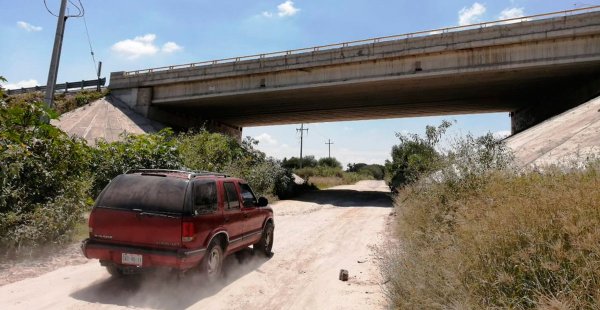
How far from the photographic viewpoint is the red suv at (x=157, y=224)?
5.15 metres

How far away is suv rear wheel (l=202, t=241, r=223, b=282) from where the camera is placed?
561cm

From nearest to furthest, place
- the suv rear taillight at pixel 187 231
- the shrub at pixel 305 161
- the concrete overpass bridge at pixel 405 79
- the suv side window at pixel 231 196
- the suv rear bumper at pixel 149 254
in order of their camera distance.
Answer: the suv rear bumper at pixel 149 254 < the suv rear taillight at pixel 187 231 < the suv side window at pixel 231 196 < the concrete overpass bridge at pixel 405 79 < the shrub at pixel 305 161

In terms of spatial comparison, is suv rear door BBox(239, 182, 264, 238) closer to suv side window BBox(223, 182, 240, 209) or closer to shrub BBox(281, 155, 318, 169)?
suv side window BBox(223, 182, 240, 209)

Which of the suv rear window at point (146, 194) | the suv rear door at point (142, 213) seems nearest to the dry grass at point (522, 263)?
the suv rear door at point (142, 213)

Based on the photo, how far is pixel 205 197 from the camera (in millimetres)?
5844

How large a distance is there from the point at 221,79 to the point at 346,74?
9.61 m

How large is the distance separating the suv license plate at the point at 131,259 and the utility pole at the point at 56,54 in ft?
28.6

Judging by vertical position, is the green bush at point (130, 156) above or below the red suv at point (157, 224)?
above

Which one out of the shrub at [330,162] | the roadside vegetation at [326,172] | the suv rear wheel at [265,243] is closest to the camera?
the suv rear wheel at [265,243]

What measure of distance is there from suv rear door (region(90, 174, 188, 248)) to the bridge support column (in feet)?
71.5

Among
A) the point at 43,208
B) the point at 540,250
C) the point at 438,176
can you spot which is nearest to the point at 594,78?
the point at 438,176

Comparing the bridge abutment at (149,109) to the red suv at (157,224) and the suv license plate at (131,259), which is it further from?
the suv license plate at (131,259)

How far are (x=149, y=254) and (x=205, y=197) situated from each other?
46.3 inches

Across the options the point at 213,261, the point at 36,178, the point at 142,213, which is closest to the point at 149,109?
the point at 36,178
